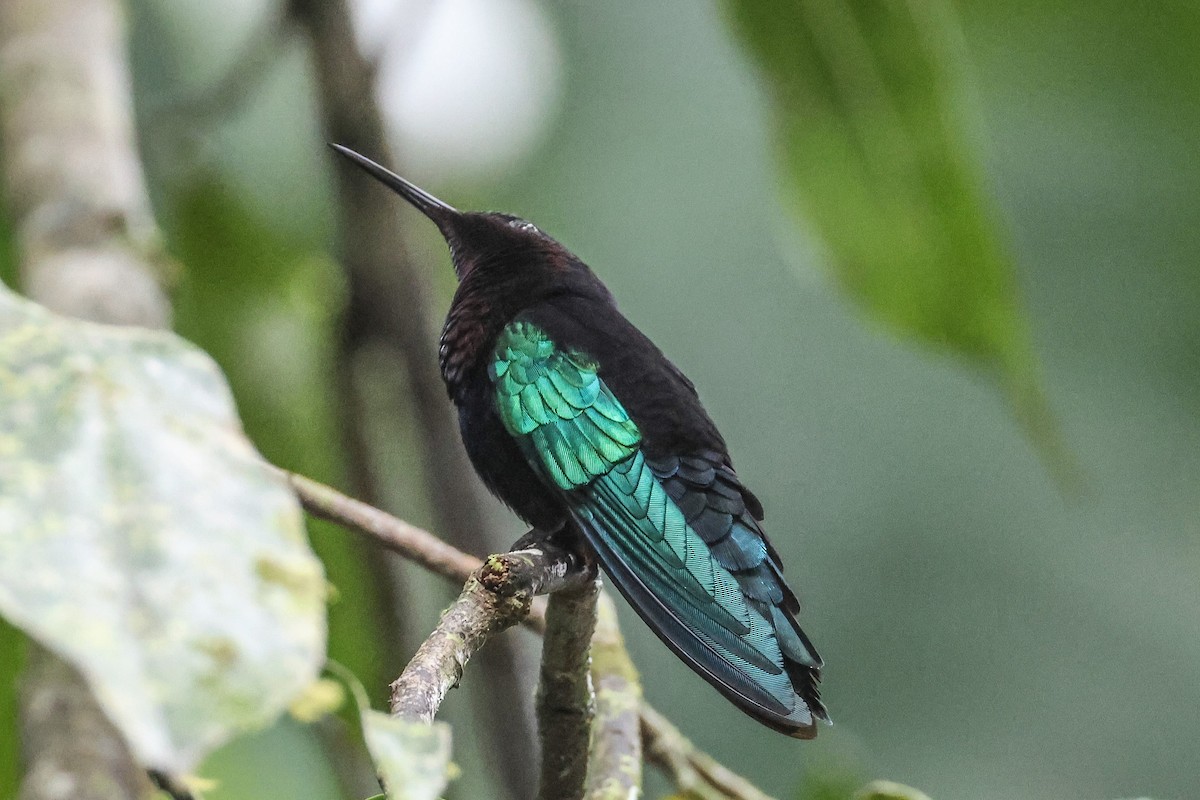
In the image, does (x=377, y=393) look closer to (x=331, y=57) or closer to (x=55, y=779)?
(x=331, y=57)

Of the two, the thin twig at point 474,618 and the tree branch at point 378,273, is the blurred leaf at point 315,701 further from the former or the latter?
the tree branch at point 378,273

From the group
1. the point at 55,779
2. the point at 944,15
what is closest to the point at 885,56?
the point at 944,15

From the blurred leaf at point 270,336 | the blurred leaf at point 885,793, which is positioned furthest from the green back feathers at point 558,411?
the blurred leaf at point 270,336

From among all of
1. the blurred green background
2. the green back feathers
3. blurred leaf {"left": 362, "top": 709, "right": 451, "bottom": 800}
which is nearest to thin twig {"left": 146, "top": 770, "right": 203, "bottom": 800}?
blurred leaf {"left": 362, "top": 709, "right": 451, "bottom": 800}

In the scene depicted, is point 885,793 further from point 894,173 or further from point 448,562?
point 894,173

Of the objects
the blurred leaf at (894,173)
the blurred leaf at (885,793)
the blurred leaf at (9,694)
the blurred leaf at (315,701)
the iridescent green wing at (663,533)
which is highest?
the blurred leaf at (894,173)
